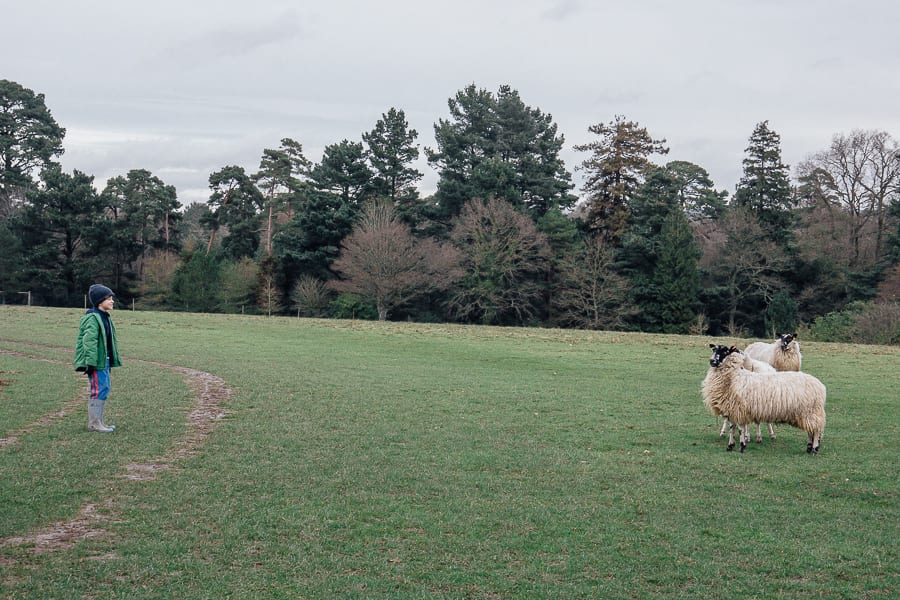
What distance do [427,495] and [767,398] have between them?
657cm

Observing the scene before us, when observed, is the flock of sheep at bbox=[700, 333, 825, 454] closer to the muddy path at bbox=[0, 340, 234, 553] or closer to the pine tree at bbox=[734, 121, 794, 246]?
the muddy path at bbox=[0, 340, 234, 553]

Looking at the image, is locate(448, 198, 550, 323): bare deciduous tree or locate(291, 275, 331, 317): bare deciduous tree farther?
locate(291, 275, 331, 317): bare deciduous tree

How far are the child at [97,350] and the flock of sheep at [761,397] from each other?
1111 centimetres

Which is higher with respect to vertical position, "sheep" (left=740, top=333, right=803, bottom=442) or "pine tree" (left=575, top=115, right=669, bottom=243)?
"pine tree" (left=575, top=115, right=669, bottom=243)

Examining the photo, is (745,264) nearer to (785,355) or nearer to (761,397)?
(785,355)

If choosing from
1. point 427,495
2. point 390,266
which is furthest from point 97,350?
point 390,266

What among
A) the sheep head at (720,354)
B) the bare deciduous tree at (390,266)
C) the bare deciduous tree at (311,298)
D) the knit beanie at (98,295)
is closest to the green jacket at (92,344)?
the knit beanie at (98,295)

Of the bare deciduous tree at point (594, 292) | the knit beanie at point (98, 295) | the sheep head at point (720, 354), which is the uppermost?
the bare deciduous tree at point (594, 292)

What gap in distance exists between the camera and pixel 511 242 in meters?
65.1

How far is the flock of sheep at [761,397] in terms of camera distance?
498 inches

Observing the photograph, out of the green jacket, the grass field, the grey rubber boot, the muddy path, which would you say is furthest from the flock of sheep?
the grey rubber boot

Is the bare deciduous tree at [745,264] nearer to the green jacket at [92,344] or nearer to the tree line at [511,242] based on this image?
the tree line at [511,242]

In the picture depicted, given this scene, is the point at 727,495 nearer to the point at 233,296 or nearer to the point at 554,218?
the point at 554,218

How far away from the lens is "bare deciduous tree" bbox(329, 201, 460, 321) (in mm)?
63719
